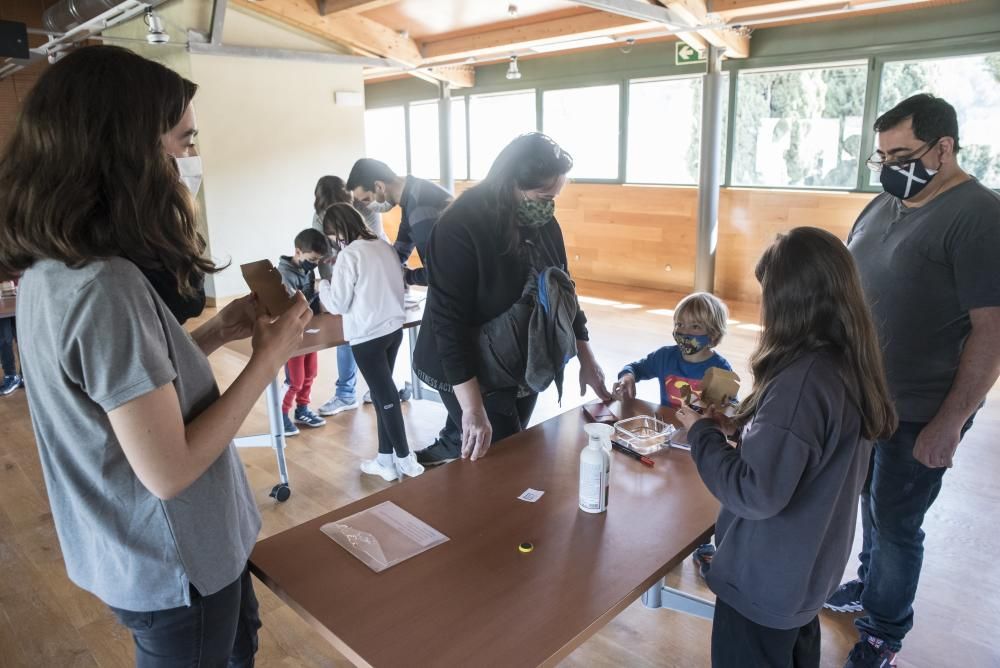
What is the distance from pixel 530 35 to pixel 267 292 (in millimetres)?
6160

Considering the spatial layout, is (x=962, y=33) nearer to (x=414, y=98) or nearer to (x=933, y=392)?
(x=933, y=392)

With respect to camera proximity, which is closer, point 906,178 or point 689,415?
point 689,415

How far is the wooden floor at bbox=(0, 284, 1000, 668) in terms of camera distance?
198 cm

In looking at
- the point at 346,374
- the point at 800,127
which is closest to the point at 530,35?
the point at 800,127

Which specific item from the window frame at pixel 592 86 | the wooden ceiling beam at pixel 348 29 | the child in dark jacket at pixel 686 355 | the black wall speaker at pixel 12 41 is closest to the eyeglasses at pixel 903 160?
the child in dark jacket at pixel 686 355

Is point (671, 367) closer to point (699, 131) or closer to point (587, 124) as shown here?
point (699, 131)

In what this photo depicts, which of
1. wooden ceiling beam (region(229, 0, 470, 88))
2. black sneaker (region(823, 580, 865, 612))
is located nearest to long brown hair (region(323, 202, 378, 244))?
black sneaker (region(823, 580, 865, 612))

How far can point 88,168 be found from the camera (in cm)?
85

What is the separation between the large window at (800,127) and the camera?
5887 millimetres

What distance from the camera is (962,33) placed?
16.9ft

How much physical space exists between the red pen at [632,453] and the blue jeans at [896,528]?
66cm

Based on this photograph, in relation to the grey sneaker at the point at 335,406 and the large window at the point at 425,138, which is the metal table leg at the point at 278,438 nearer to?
the grey sneaker at the point at 335,406

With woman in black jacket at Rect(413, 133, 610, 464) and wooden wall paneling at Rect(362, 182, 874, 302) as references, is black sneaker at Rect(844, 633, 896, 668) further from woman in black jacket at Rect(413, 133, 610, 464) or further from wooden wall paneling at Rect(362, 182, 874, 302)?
wooden wall paneling at Rect(362, 182, 874, 302)

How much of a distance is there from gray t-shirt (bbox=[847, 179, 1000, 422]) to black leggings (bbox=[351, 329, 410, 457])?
1.91m
